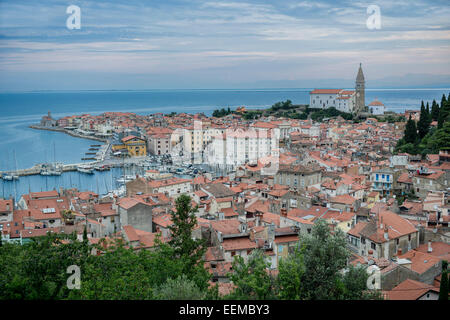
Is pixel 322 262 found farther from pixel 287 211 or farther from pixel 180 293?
pixel 287 211

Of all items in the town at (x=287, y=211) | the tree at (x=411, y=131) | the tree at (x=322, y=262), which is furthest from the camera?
the tree at (x=411, y=131)

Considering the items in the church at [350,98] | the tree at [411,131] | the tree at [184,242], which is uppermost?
the church at [350,98]

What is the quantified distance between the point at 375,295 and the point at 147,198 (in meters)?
9.91

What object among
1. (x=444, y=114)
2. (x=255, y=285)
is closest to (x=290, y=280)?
(x=255, y=285)

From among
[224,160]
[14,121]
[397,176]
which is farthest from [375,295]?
[14,121]

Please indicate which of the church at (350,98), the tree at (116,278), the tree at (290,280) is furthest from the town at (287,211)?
the church at (350,98)

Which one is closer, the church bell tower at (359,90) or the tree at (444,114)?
the tree at (444,114)

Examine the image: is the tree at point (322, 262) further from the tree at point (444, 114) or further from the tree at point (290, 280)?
the tree at point (444, 114)

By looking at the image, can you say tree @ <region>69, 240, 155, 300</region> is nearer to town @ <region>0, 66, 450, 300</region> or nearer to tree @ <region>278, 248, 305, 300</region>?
town @ <region>0, 66, 450, 300</region>

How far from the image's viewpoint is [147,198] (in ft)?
45.2

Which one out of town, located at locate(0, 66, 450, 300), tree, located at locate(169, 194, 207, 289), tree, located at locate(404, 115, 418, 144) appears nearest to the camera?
tree, located at locate(169, 194, 207, 289)

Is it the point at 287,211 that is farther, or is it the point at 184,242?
the point at 287,211

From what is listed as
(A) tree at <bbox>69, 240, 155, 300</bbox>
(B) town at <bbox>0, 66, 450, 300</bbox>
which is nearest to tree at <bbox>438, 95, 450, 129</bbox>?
(B) town at <bbox>0, 66, 450, 300</bbox>
